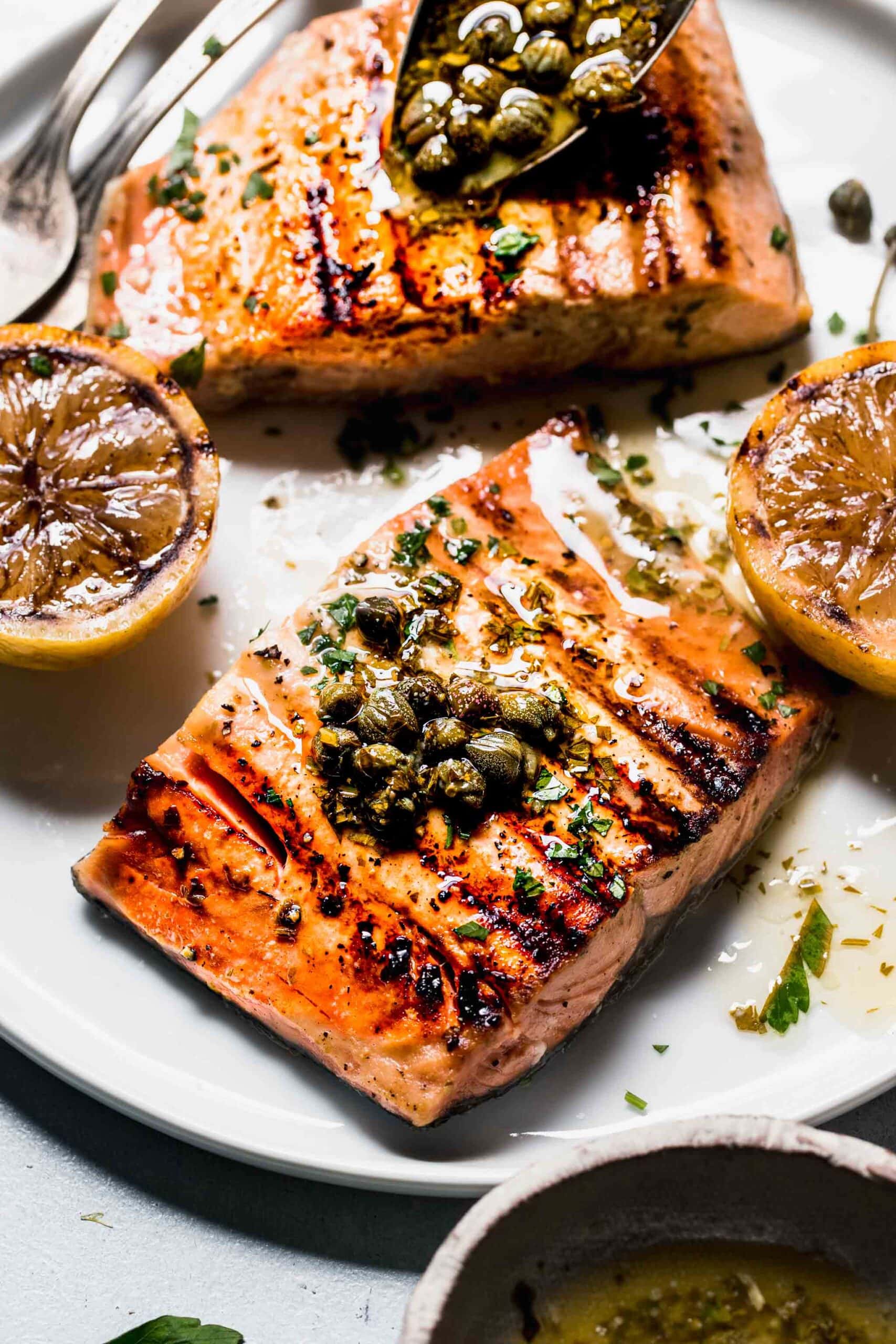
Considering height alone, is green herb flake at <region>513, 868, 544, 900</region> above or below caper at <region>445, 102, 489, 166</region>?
below

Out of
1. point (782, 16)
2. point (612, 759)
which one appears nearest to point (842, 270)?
point (782, 16)

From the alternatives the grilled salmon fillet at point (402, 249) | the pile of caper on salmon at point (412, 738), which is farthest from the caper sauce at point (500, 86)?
the pile of caper on salmon at point (412, 738)

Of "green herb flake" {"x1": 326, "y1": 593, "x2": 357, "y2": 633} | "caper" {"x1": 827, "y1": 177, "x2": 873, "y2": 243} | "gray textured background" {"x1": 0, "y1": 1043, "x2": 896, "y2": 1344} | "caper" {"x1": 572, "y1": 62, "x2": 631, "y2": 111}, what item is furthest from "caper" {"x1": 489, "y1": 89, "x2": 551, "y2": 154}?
"gray textured background" {"x1": 0, "y1": 1043, "x2": 896, "y2": 1344}

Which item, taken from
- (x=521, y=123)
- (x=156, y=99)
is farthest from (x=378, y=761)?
(x=156, y=99)

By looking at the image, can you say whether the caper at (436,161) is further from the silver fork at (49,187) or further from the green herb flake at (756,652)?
the green herb flake at (756,652)

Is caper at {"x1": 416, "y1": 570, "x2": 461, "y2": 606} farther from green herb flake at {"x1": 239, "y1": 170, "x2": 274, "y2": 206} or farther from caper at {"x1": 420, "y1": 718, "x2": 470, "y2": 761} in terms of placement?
green herb flake at {"x1": 239, "y1": 170, "x2": 274, "y2": 206}
